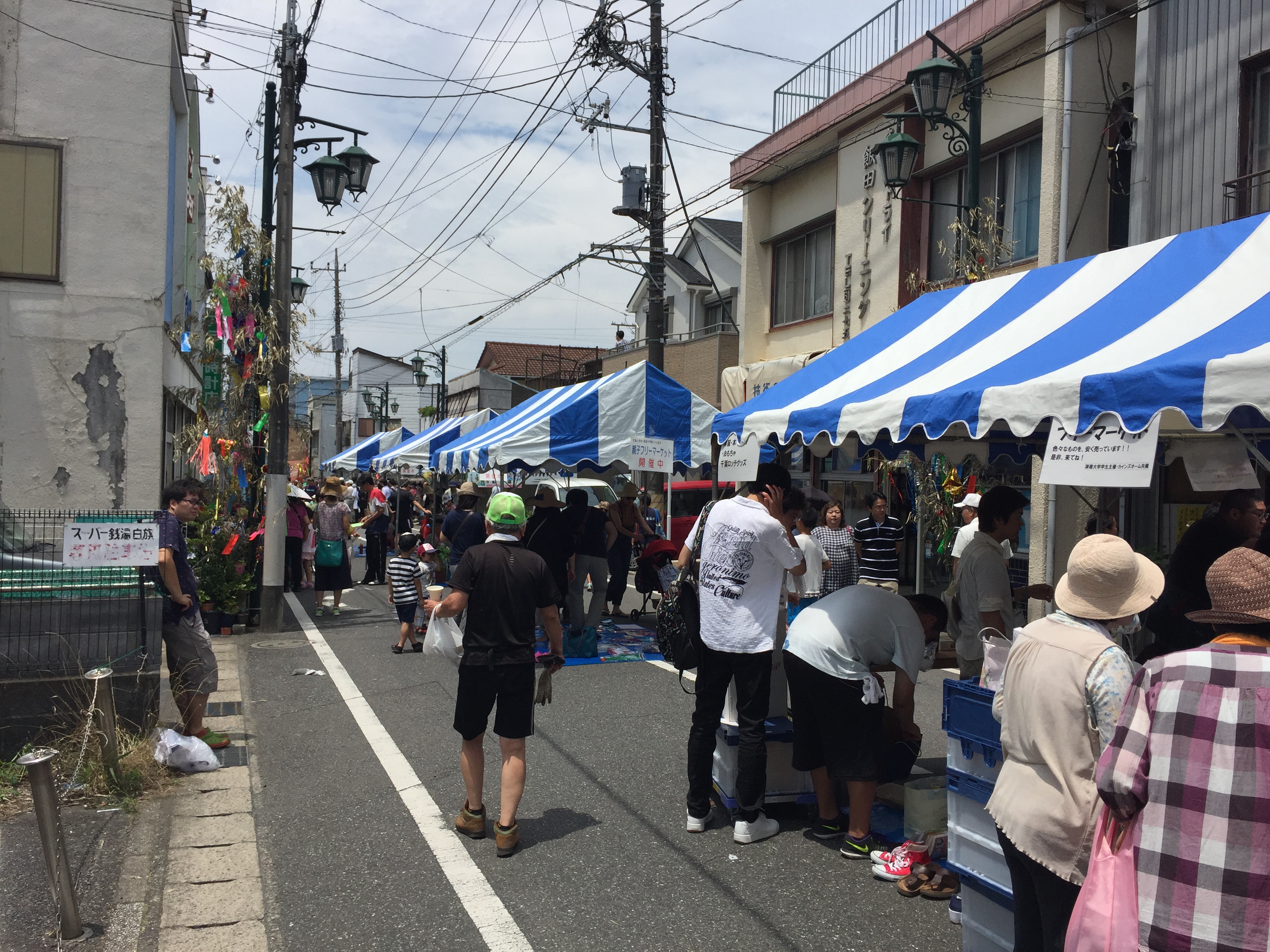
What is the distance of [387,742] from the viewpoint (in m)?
7.38

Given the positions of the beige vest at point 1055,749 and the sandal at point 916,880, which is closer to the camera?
the beige vest at point 1055,749

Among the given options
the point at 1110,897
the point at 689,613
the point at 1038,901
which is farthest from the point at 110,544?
the point at 1110,897

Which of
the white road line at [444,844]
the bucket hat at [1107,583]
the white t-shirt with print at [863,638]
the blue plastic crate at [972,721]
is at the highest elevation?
the bucket hat at [1107,583]

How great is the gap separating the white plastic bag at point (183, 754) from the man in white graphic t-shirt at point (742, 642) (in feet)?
10.6

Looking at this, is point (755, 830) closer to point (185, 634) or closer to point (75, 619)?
point (185, 634)

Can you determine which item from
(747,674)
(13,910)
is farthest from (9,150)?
(747,674)

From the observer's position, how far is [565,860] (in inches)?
201

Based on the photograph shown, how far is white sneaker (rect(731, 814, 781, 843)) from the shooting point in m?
5.27

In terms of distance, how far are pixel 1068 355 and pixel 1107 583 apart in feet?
7.02

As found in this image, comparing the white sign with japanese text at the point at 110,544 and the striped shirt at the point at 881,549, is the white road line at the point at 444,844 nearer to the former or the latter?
the white sign with japanese text at the point at 110,544

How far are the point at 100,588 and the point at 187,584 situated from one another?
0.52 m

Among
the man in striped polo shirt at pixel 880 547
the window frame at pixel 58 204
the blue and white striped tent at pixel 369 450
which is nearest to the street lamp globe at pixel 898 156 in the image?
the man in striped polo shirt at pixel 880 547

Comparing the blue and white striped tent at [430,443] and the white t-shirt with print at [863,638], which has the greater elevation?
the blue and white striped tent at [430,443]

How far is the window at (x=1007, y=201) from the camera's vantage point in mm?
13227
